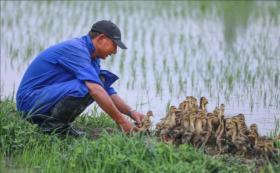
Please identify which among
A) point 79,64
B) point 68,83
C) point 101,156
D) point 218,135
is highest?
point 79,64

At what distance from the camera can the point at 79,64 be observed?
4703 mm

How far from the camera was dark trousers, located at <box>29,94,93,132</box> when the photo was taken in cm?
474

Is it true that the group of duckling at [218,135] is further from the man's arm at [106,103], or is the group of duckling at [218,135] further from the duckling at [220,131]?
the man's arm at [106,103]

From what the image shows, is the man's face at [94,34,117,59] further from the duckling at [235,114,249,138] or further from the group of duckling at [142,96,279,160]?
the duckling at [235,114,249,138]

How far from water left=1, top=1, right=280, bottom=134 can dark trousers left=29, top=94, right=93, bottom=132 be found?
5.25 ft

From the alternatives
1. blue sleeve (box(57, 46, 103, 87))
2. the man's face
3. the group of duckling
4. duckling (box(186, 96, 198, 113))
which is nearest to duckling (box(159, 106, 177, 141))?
the group of duckling

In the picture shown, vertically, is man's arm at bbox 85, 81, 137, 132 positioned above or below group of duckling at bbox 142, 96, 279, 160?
above

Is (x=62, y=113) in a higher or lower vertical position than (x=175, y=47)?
lower

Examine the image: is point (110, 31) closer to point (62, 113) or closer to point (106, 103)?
point (106, 103)

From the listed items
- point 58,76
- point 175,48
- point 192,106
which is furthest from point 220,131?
point 175,48

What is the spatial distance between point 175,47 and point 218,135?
555 cm

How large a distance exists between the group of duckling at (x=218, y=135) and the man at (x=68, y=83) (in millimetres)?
319

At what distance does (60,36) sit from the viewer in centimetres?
1017

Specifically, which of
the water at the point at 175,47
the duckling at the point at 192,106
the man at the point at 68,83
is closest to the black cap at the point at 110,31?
the man at the point at 68,83
